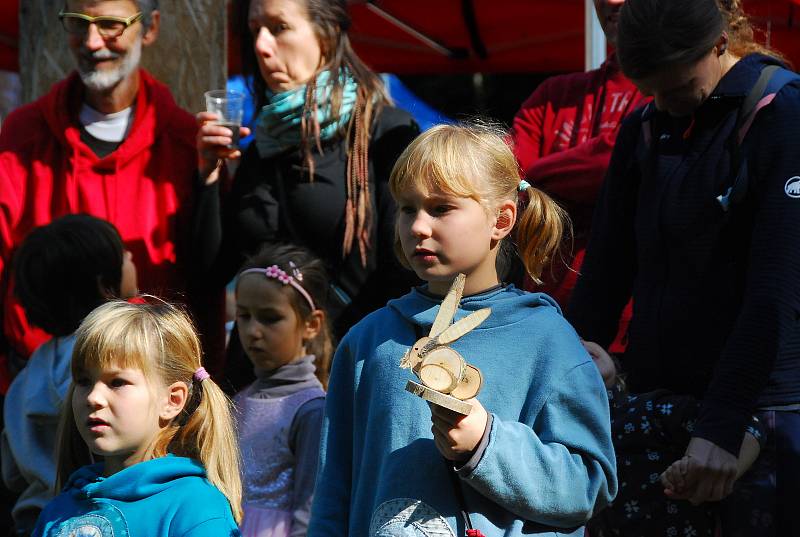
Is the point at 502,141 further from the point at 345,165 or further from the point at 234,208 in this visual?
the point at 234,208

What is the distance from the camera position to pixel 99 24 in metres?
4.72

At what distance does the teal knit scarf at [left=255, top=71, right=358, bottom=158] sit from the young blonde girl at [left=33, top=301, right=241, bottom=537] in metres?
1.05

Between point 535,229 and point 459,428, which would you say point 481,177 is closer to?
point 535,229

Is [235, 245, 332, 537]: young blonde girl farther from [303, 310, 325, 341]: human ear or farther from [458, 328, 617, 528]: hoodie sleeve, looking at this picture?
[458, 328, 617, 528]: hoodie sleeve

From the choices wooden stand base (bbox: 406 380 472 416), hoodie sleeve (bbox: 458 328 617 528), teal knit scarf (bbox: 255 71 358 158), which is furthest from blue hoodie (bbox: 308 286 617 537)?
teal knit scarf (bbox: 255 71 358 158)

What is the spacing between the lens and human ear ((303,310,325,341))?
13.8 ft

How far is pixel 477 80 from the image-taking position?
9172 mm

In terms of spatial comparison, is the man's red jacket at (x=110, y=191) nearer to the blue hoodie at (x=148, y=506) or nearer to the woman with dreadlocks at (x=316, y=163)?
the woman with dreadlocks at (x=316, y=163)

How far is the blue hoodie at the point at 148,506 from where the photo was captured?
2.99 meters

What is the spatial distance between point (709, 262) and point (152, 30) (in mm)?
2626

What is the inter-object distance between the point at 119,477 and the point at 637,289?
1.39 metres

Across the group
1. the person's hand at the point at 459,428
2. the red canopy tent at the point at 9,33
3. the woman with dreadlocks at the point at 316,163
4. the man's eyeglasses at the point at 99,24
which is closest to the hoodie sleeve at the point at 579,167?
the woman with dreadlocks at the point at 316,163

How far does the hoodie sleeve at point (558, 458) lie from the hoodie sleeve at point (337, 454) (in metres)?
0.41

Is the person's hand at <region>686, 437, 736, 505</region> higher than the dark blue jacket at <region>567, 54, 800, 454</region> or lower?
lower
